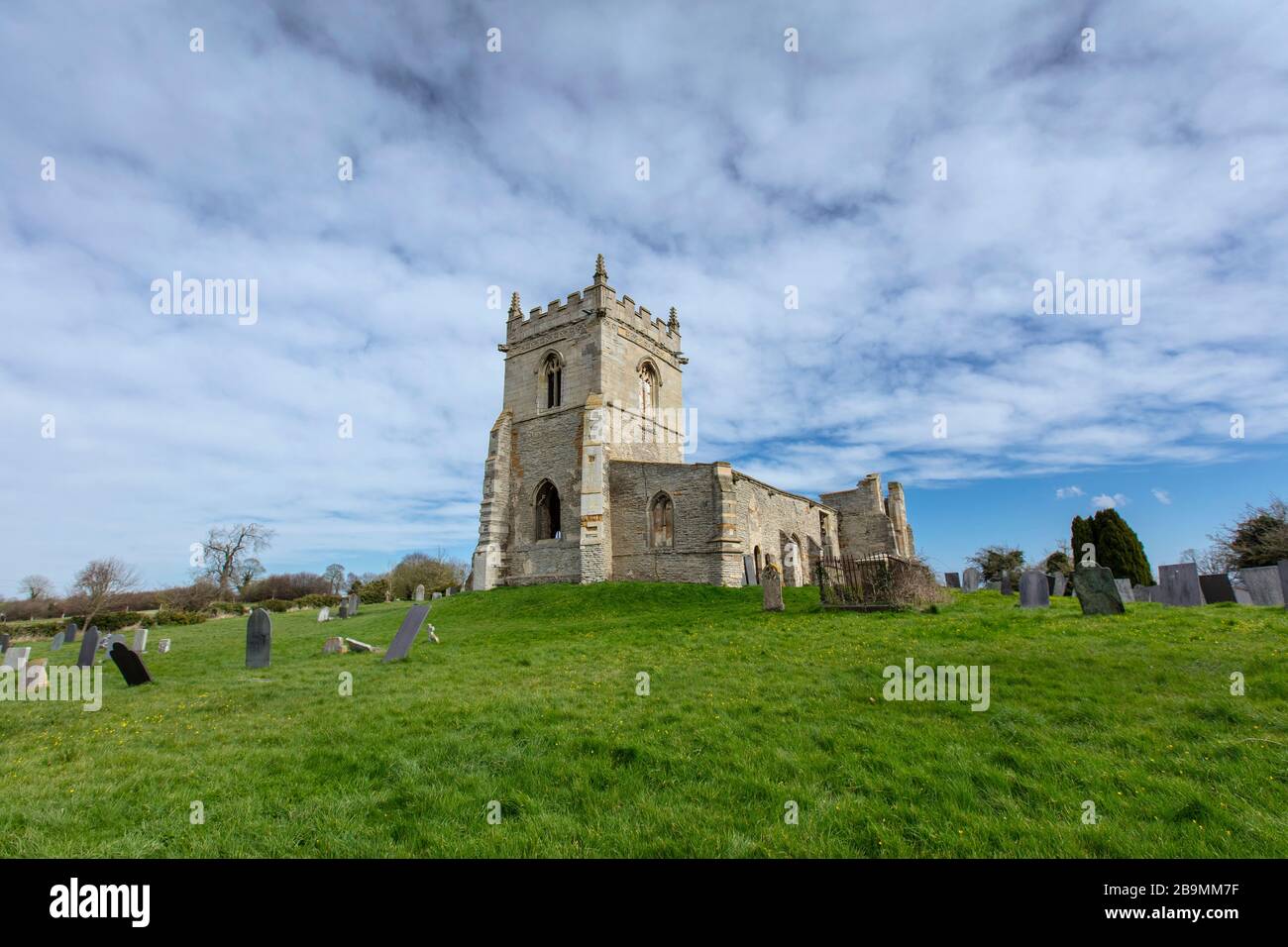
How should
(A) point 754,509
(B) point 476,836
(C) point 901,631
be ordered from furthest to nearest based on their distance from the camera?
1. (A) point 754,509
2. (C) point 901,631
3. (B) point 476,836

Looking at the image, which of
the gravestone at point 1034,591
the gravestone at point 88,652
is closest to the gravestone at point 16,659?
the gravestone at point 88,652

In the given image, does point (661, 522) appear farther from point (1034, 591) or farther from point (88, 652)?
point (88, 652)

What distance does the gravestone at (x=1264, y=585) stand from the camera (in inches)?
468

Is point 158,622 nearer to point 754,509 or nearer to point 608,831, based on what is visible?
point 754,509

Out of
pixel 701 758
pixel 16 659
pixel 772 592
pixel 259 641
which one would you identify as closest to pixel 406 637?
pixel 259 641

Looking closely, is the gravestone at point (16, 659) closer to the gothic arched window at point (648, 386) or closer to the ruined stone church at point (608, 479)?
the ruined stone church at point (608, 479)

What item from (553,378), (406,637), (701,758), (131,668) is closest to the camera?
(701,758)

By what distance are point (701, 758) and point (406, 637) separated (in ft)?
25.6

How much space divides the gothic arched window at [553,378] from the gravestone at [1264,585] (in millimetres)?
21112

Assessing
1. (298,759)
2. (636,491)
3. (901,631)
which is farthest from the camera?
(636,491)

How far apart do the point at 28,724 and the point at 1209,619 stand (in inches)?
667

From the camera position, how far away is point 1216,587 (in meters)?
12.6
